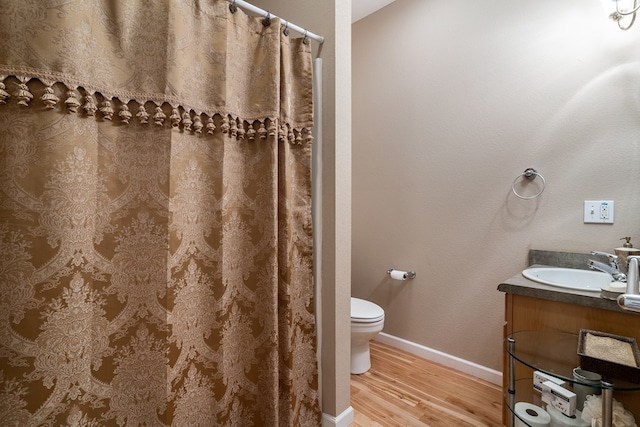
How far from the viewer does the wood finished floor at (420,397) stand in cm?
155

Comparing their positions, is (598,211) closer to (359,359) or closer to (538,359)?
(538,359)

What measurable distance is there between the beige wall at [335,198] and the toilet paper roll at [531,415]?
76 centimetres

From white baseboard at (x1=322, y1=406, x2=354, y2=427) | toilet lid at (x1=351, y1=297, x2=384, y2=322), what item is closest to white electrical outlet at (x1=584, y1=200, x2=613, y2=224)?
toilet lid at (x1=351, y1=297, x2=384, y2=322)

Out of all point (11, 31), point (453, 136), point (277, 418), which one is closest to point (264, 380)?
point (277, 418)

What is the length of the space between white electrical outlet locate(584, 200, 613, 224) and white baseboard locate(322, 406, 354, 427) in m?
1.67

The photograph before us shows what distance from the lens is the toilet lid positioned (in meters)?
1.85

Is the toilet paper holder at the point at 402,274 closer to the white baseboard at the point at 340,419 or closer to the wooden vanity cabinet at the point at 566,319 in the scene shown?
the wooden vanity cabinet at the point at 566,319

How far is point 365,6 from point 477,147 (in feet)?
5.15

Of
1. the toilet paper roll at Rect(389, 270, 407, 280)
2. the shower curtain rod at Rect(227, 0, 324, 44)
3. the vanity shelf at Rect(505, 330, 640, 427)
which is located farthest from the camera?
the toilet paper roll at Rect(389, 270, 407, 280)

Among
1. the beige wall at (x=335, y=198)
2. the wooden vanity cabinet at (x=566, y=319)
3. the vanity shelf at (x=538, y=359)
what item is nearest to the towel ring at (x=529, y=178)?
the wooden vanity cabinet at (x=566, y=319)

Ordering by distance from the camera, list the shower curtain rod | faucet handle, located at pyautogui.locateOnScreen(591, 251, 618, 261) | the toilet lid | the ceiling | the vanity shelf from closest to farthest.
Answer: the vanity shelf
the shower curtain rod
faucet handle, located at pyautogui.locateOnScreen(591, 251, 618, 261)
the toilet lid
the ceiling

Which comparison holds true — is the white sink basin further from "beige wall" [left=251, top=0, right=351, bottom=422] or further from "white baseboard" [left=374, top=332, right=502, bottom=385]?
"beige wall" [left=251, top=0, right=351, bottom=422]

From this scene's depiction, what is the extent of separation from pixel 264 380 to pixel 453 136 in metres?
1.97

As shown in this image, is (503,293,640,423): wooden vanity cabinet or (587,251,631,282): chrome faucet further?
(587,251,631,282): chrome faucet
